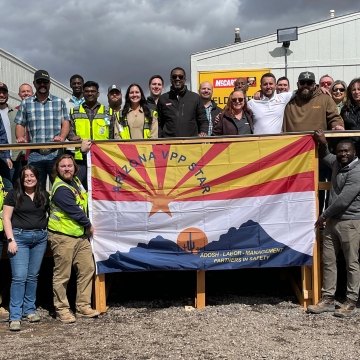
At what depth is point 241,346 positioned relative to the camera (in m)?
4.84

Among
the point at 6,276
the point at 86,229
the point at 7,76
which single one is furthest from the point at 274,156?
the point at 7,76

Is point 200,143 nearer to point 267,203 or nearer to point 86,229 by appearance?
point 267,203

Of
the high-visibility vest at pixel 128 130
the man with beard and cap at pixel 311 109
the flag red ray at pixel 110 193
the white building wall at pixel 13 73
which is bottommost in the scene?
Answer: the flag red ray at pixel 110 193

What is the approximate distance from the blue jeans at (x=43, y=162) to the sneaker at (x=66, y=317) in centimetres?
157

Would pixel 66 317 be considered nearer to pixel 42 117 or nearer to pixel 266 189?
pixel 42 117

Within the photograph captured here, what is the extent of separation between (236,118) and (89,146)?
6.15ft

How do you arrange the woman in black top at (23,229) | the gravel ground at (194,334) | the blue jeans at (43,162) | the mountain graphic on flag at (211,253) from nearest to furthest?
the gravel ground at (194,334)
the woman in black top at (23,229)
the mountain graphic on flag at (211,253)
the blue jeans at (43,162)

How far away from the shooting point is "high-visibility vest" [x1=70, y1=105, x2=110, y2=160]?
6.49 m

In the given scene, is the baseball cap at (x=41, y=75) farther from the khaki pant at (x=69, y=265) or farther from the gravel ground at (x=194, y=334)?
the gravel ground at (x=194, y=334)

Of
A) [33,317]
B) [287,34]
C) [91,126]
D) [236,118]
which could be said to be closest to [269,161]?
[236,118]

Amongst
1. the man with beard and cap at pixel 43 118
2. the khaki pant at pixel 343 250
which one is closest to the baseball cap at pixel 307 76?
the khaki pant at pixel 343 250

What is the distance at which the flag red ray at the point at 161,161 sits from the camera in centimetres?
590

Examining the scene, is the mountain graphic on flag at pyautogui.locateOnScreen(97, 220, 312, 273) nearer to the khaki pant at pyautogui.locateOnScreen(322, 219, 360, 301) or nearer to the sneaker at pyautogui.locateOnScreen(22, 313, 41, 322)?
the khaki pant at pyautogui.locateOnScreen(322, 219, 360, 301)

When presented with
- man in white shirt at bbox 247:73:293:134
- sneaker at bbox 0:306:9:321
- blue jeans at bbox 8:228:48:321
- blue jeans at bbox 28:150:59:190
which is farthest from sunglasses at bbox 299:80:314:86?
sneaker at bbox 0:306:9:321
